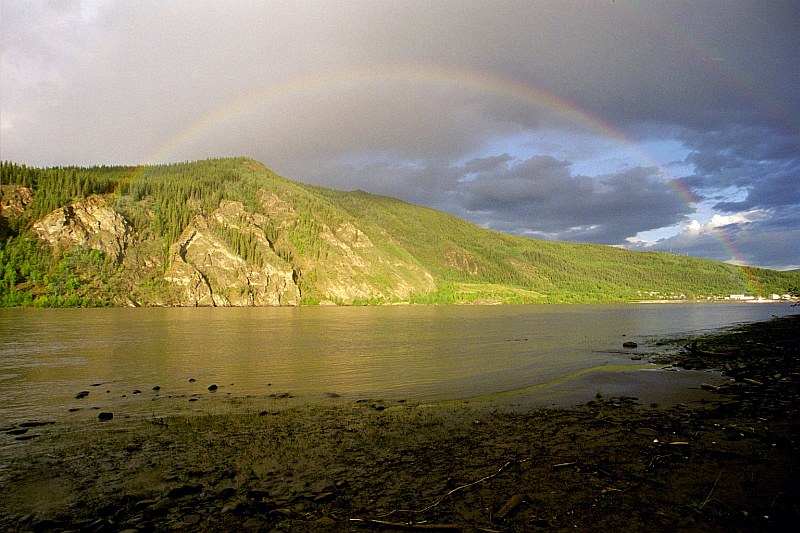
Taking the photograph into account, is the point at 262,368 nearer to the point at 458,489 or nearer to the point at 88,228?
the point at 458,489

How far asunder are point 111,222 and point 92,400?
19718 cm

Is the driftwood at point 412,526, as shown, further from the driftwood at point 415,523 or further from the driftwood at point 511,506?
the driftwood at point 511,506

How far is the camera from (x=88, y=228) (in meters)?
178

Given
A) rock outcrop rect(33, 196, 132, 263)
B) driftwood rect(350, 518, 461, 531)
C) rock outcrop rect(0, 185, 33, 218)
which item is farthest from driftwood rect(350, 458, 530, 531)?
rock outcrop rect(0, 185, 33, 218)

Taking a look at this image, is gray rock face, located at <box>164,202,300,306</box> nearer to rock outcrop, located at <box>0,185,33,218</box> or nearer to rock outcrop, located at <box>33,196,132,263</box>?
rock outcrop, located at <box>33,196,132,263</box>

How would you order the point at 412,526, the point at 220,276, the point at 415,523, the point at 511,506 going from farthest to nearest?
the point at 220,276 < the point at 511,506 < the point at 415,523 < the point at 412,526

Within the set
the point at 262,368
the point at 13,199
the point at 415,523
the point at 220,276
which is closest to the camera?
the point at 415,523

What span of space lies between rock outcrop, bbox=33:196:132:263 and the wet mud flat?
191331 millimetres

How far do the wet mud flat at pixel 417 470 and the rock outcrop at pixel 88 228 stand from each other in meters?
191

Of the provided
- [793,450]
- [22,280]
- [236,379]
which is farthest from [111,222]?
[793,450]

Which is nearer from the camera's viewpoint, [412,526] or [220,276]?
[412,526]

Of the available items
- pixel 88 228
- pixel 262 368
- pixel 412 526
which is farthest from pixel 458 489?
pixel 88 228

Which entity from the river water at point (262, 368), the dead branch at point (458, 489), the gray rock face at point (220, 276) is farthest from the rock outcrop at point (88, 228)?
the dead branch at point (458, 489)

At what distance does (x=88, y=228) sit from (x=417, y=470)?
211m
